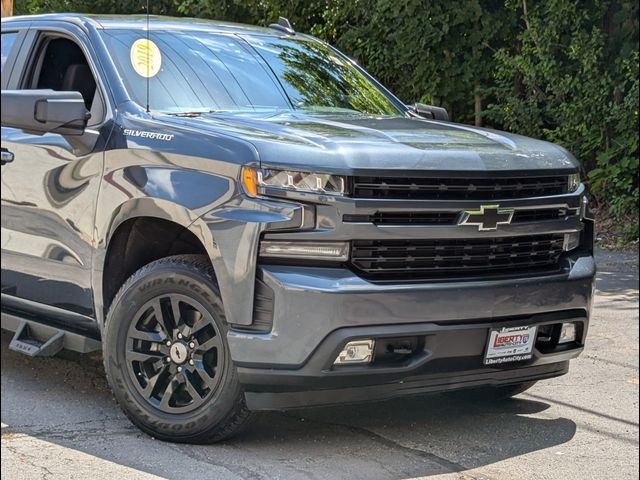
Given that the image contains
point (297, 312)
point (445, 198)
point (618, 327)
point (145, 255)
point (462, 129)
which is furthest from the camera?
point (618, 327)

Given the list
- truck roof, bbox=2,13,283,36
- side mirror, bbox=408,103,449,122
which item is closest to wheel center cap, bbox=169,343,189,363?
truck roof, bbox=2,13,283,36

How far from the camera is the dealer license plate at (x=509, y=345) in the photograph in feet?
16.0

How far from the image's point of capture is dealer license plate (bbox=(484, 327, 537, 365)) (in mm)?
4887

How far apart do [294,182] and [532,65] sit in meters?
8.78

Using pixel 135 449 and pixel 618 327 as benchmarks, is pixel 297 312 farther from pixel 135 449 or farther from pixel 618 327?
pixel 618 327

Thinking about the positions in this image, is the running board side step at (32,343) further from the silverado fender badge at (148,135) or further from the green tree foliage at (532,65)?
the green tree foliage at (532,65)

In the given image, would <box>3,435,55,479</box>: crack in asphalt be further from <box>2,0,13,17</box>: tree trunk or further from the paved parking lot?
<box>2,0,13,17</box>: tree trunk

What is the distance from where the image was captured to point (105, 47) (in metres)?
5.55

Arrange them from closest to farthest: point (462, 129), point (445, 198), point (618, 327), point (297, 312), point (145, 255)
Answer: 1. point (297, 312)
2. point (445, 198)
3. point (145, 255)
4. point (462, 129)
5. point (618, 327)

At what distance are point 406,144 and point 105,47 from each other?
1714 mm

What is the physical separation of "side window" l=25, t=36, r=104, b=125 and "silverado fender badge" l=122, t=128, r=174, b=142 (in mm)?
508

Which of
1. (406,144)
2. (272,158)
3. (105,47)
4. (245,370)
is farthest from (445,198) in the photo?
(105,47)

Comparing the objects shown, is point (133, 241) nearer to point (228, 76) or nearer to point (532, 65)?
point (228, 76)

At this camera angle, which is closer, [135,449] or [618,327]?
[135,449]
